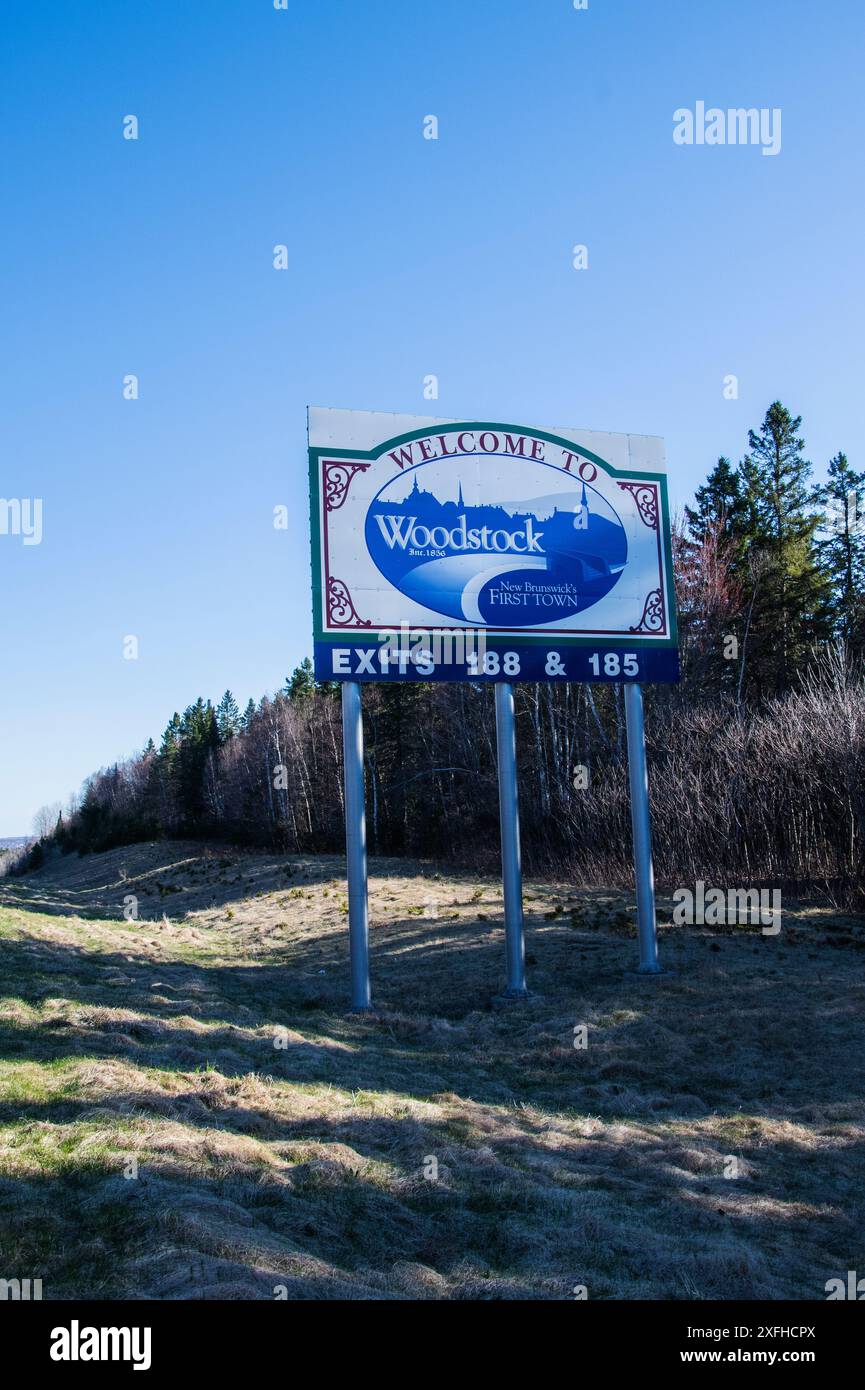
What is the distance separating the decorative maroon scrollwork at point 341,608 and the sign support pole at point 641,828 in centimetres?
379

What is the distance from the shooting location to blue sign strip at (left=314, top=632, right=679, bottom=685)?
12.0m

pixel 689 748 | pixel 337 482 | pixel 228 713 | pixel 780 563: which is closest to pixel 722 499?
pixel 780 563

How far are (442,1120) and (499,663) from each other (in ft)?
21.8

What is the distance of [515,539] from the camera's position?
1298 centimetres

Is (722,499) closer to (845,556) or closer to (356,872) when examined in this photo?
(845,556)

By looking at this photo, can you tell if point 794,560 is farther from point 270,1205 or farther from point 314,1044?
point 270,1205

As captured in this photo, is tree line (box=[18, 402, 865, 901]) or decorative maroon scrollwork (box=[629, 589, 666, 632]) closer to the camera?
decorative maroon scrollwork (box=[629, 589, 666, 632])

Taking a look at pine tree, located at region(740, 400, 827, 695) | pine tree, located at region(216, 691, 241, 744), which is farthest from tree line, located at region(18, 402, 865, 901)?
pine tree, located at region(216, 691, 241, 744)

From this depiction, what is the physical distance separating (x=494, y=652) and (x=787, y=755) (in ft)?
35.3

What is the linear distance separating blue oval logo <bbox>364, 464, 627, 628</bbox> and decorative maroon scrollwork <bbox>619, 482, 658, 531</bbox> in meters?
0.49

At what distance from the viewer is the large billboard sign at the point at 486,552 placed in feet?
40.1

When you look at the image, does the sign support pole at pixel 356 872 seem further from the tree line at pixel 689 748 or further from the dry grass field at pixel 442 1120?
the tree line at pixel 689 748

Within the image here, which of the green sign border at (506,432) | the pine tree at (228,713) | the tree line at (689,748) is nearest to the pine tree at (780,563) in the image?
the tree line at (689,748)

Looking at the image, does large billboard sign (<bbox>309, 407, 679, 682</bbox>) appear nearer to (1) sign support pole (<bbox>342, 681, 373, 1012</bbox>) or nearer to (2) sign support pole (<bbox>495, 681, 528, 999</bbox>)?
(2) sign support pole (<bbox>495, 681, 528, 999</bbox>)
